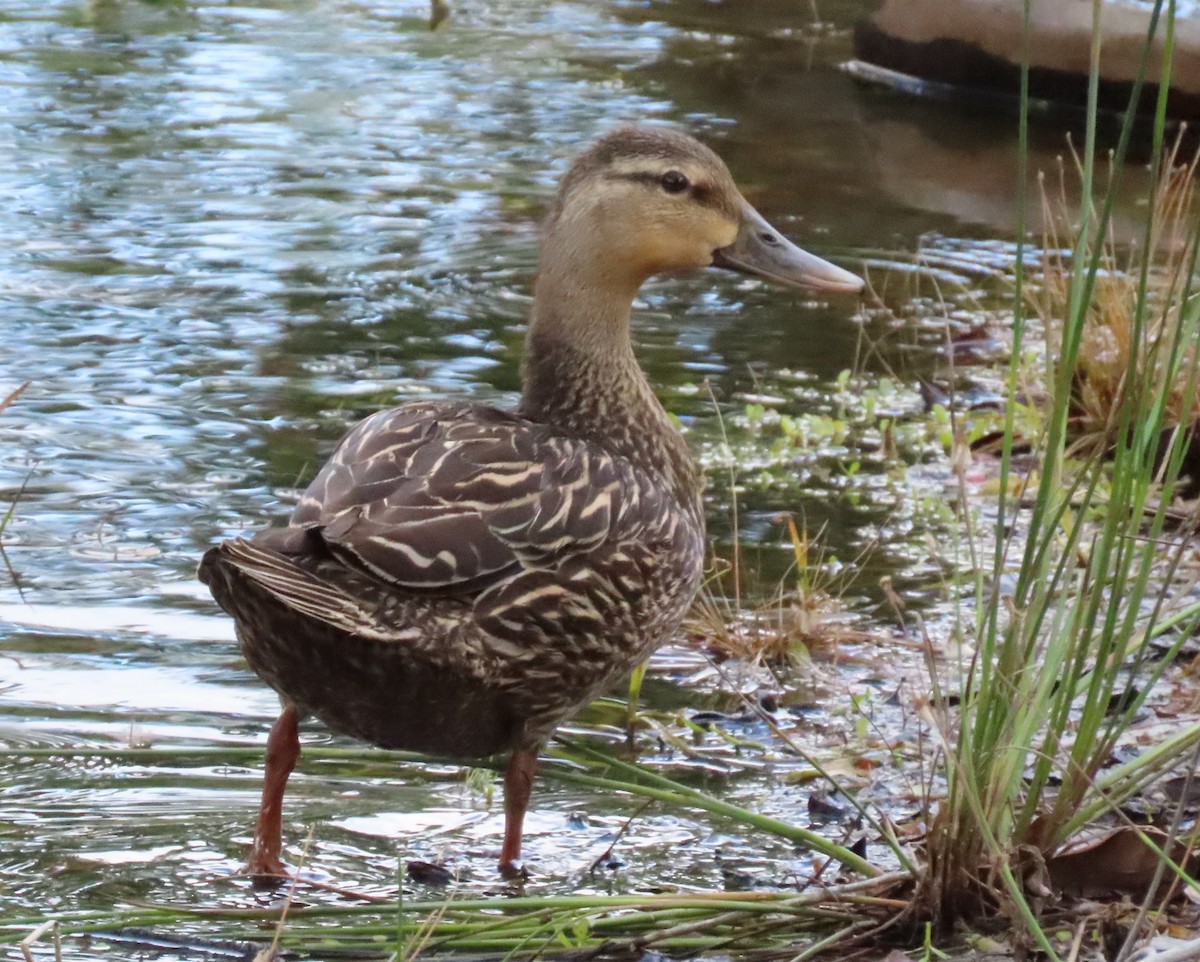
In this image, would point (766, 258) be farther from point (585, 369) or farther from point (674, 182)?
point (585, 369)

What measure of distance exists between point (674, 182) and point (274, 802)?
180 centimetres

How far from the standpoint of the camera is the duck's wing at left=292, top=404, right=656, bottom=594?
11.6 feet

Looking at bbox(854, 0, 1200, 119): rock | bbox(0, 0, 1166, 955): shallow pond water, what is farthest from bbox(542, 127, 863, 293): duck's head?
bbox(854, 0, 1200, 119): rock

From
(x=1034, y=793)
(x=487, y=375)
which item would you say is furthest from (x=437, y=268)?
(x=1034, y=793)

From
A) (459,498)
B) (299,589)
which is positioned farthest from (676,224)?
(299,589)

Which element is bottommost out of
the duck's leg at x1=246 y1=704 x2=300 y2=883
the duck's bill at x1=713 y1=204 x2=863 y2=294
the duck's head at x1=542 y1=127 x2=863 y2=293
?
the duck's leg at x1=246 y1=704 x2=300 y2=883

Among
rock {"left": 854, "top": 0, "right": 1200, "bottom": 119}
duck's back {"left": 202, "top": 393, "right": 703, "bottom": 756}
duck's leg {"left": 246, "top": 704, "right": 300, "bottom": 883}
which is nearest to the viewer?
duck's back {"left": 202, "top": 393, "right": 703, "bottom": 756}

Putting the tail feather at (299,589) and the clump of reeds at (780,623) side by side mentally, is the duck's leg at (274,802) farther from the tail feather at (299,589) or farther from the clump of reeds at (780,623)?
the clump of reeds at (780,623)

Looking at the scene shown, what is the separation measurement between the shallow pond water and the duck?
299mm

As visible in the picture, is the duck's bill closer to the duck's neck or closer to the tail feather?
the duck's neck

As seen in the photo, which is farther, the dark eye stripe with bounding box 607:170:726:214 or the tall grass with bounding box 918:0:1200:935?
the dark eye stripe with bounding box 607:170:726:214

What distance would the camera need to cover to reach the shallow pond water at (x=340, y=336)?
407cm

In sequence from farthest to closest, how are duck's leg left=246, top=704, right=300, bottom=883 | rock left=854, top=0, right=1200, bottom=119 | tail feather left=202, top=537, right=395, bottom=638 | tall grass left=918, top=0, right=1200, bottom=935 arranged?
rock left=854, top=0, right=1200, bottom=119 → duck's leg left=246, top=704, right=300, bottom=883 → tail feather left=202, top=537, right=395, bottom=638 → tall grass left=918, top=0, right=1200, bottom=935

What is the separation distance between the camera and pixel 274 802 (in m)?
3.80
